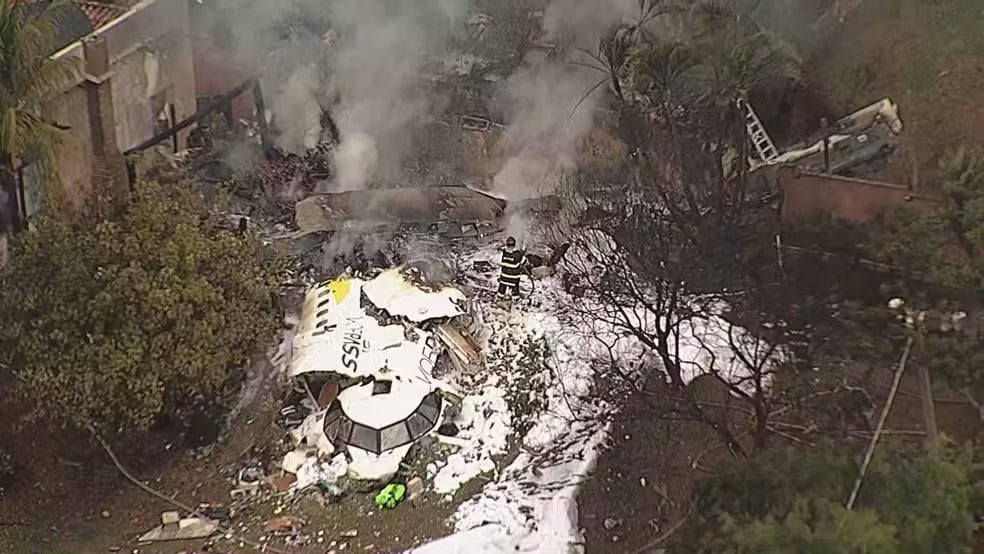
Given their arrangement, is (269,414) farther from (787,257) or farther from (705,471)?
(787,257)

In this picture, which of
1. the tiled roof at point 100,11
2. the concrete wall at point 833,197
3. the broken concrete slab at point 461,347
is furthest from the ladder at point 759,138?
the tiled roof at point 100,11

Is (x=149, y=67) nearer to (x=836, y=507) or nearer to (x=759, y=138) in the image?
(x=759, y=138)

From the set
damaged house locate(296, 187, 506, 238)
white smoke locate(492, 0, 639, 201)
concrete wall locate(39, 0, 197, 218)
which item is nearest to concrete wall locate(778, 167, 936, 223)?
white smoke locate(492, 0, 639, 201)

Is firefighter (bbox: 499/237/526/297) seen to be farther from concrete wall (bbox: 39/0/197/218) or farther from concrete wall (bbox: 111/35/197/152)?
concrete wall (bbox: 111/35/197/152)

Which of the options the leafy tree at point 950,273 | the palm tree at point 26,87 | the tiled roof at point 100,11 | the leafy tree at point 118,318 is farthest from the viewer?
the tiled roof at point 100,11

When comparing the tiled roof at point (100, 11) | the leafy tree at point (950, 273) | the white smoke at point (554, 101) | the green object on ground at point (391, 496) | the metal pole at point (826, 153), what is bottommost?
the green object on ground at point (391, 496)

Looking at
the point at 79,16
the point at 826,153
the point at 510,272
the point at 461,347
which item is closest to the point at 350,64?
the point at 79,16

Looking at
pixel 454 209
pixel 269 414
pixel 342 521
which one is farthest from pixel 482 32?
pixel 342 521

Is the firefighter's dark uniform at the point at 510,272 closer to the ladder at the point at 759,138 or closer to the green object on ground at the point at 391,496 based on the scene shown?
the green object on ground at the point at 391,496
